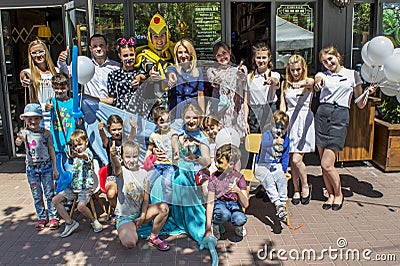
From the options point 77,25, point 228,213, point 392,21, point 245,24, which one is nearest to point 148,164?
point 228,213

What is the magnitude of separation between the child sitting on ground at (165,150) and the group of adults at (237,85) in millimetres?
549

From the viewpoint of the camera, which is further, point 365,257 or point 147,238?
point 147,238

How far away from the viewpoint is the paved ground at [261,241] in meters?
3.70

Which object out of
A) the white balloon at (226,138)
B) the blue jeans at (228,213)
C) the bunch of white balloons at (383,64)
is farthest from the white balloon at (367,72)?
the blue jeans at (228,213)

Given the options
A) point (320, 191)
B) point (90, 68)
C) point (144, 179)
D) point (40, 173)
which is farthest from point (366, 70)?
point (40, 173)

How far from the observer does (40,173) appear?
14.0ft

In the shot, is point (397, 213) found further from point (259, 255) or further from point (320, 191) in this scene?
point (259, 255)

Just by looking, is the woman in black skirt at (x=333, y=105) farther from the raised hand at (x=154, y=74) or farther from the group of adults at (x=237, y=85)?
the raised hand at (x=154, y=74)

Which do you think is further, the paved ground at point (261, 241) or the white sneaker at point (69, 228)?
the white sneaker at point (69, 228)

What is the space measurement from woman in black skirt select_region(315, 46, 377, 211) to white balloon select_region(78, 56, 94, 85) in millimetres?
2462

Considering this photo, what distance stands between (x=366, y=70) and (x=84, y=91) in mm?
3262

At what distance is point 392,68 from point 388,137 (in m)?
1.76

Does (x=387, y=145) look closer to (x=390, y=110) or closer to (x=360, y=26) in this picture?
(x=390, y=110)

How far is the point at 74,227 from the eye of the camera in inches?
167
